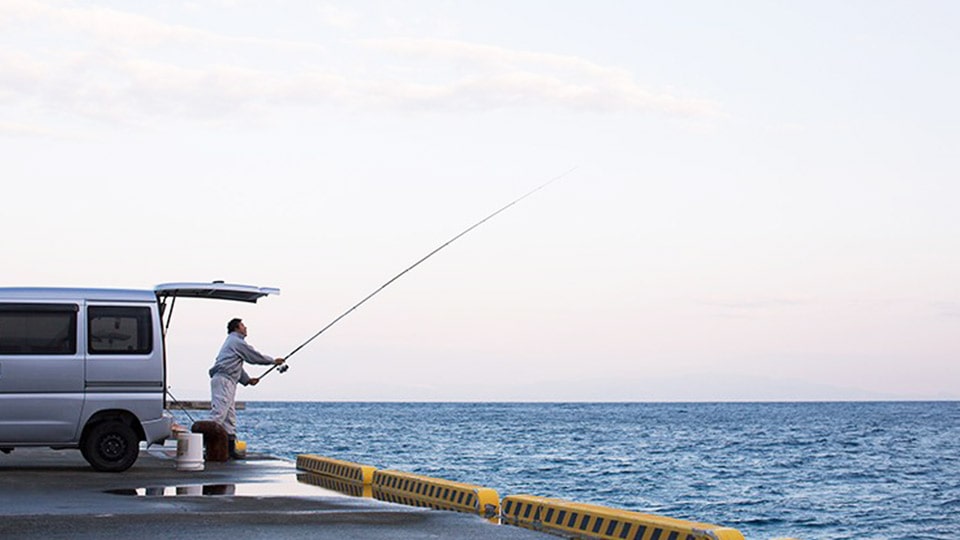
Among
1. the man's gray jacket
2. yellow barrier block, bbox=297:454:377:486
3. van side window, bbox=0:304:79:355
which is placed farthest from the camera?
the man's gray jacket

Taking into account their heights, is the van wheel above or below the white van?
below

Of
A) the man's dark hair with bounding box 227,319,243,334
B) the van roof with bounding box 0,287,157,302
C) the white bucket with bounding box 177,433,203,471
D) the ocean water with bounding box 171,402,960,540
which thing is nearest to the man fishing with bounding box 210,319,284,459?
the man's dark hair with bounding box 227,319,243,334

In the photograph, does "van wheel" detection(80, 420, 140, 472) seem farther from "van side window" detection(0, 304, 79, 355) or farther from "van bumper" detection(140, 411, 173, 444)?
"van side window" detection(0, 304, 79, 355)

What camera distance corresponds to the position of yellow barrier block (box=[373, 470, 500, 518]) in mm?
11484

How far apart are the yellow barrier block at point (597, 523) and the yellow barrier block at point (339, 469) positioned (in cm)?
366

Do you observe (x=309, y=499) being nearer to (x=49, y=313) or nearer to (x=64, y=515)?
(x=64, y=515)

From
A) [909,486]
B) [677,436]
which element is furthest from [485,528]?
[677,436]

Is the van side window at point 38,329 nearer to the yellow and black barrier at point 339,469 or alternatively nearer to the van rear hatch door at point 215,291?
the van rear hatch door at point 215,291

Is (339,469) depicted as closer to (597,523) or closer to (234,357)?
(234,357)

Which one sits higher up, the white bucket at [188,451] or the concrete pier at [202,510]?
the white bucket at [188,451]

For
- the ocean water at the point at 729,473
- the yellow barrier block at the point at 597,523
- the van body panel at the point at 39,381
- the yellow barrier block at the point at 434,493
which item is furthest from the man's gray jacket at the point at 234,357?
the ocean water at the point at 729,473

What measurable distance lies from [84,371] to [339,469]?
10.0ft

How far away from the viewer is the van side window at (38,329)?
15.1 metres

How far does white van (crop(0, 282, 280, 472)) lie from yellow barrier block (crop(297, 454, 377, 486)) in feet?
6.06
